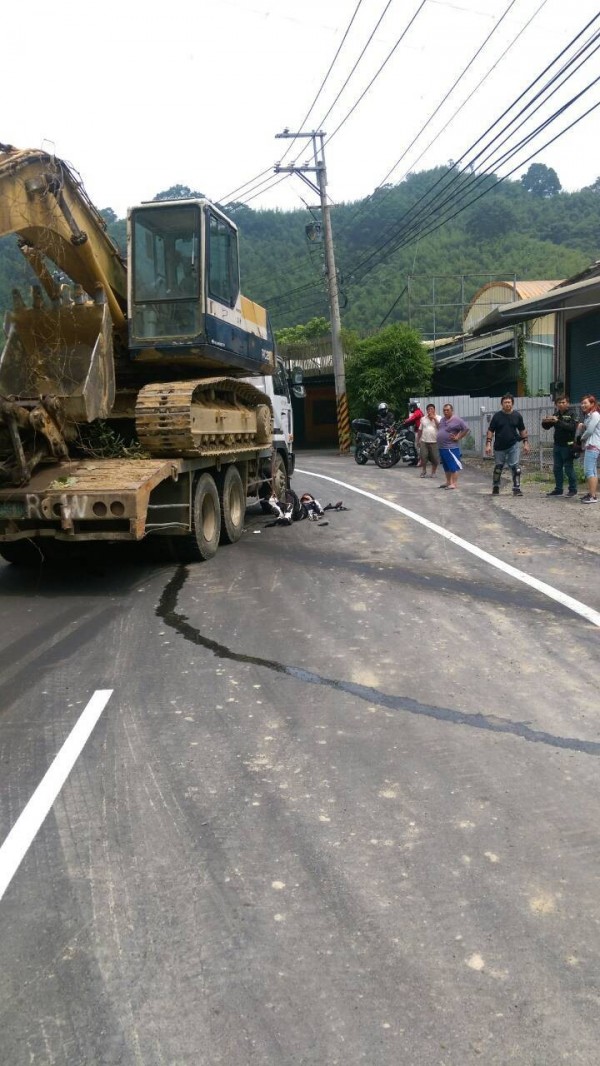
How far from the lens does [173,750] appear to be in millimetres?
4695

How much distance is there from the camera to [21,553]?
32.7 ft

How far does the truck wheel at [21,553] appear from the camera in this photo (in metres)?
9.72

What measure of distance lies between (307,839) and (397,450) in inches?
802

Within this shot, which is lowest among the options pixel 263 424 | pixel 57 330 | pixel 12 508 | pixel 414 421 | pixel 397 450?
pixel 12 508

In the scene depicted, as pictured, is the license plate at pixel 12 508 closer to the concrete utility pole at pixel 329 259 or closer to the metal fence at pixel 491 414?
the metal fence at pixel 491 414

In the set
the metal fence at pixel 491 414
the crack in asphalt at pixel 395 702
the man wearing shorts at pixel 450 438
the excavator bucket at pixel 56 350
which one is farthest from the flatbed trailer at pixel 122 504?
the metal fence at pixel 491 414

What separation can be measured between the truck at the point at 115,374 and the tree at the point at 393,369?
21.8 metres

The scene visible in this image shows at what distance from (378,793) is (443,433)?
13111mm

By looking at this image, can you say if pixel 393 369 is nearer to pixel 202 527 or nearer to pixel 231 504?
pixel 231 504

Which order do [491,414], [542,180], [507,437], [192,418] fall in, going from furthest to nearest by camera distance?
[542,180] → [491,414] → [507,437] → [192,418]

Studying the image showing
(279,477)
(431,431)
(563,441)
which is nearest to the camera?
(563,441)

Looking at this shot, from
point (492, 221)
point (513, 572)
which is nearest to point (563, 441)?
point (513, 572)

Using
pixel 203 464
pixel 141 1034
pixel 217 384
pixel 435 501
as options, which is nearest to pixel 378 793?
pixel 141 1034

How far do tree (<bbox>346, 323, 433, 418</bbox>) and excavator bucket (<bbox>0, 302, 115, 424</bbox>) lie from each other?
2403cm
